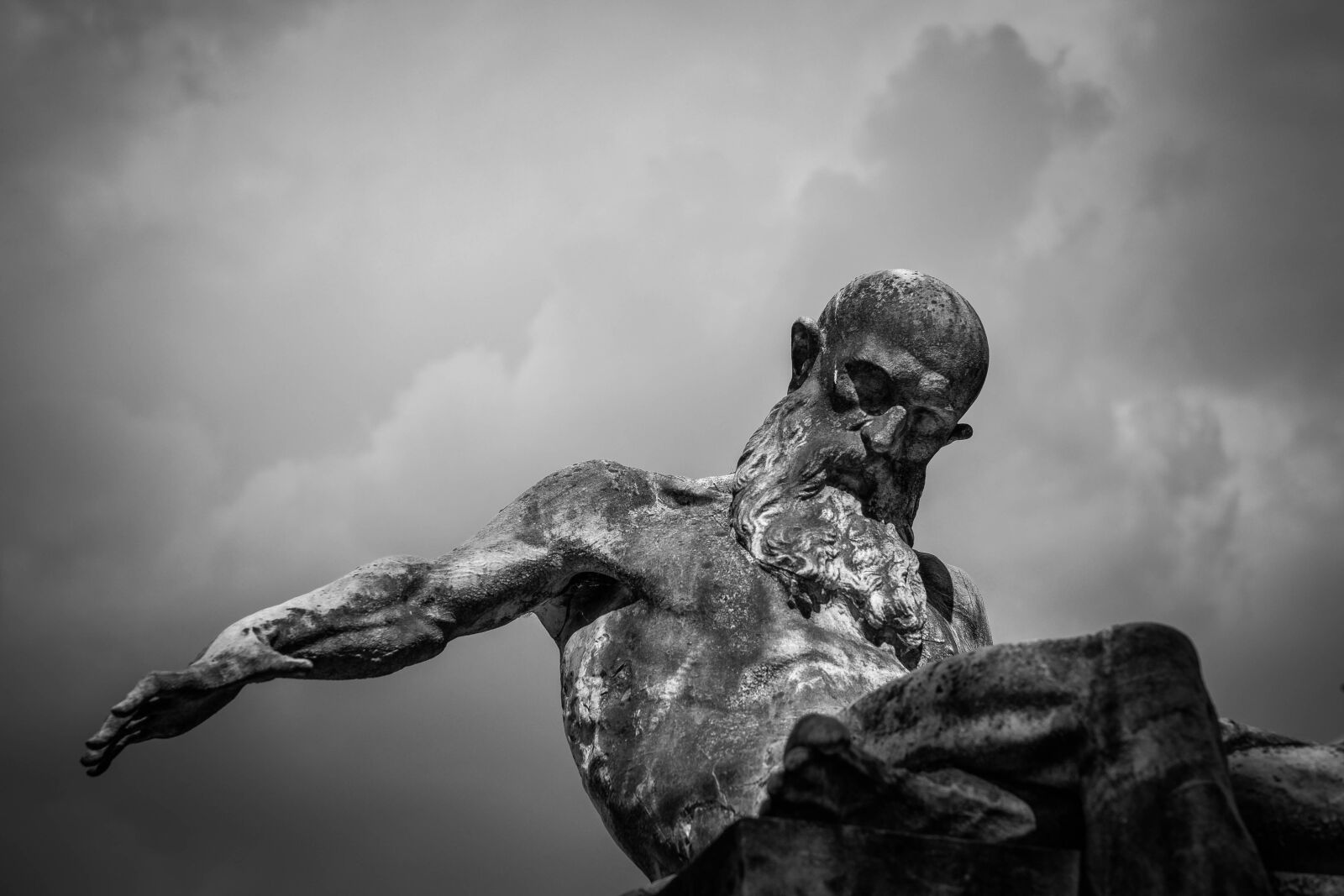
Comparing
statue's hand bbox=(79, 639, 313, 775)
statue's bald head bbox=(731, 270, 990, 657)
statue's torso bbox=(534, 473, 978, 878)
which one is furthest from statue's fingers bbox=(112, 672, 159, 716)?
statue's bald head bbox=(731, 270, 990, 657)

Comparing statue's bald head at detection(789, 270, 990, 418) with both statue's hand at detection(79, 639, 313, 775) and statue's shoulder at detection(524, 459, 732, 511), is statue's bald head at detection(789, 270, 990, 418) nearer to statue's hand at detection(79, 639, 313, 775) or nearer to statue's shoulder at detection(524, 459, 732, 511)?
statue's shoulder at detection(524, 459, 732, 511)

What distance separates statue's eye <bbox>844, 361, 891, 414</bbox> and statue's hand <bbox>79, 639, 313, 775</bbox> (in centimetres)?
Answer: 293

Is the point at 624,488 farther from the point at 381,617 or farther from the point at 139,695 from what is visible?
the point at 139,695

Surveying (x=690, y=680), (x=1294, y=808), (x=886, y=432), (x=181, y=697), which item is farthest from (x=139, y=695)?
(x=1294, y=808)

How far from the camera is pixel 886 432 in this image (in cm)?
716

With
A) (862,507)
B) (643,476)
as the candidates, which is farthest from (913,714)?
(643,476)

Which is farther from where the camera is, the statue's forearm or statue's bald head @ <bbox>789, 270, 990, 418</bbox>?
statue's bald head @ <bbox>789, 270, 990, 418</bbox>

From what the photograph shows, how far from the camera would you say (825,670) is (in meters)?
6.45

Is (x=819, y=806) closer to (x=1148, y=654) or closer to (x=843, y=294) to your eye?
(x=1148, y=654)

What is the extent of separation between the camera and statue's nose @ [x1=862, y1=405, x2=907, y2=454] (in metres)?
7.13

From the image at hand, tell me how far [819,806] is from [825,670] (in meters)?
2.28

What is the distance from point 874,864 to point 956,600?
13.4ft

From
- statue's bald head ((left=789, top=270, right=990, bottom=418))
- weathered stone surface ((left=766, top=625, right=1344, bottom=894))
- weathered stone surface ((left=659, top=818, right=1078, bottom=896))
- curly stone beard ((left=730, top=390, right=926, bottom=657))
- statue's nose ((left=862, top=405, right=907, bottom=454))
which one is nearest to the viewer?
weathered stone surface ((left=766, top=625, right=1344, bottom=894))

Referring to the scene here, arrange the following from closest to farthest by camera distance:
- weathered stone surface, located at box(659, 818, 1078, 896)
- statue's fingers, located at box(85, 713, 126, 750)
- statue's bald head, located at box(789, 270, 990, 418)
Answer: weathered stone surface, located at box(659, 818, 1078, 896), statue's fingers, located at box(85, 713, 126, 750), statue's bald head, located at box(789, 270, 990, 418)
